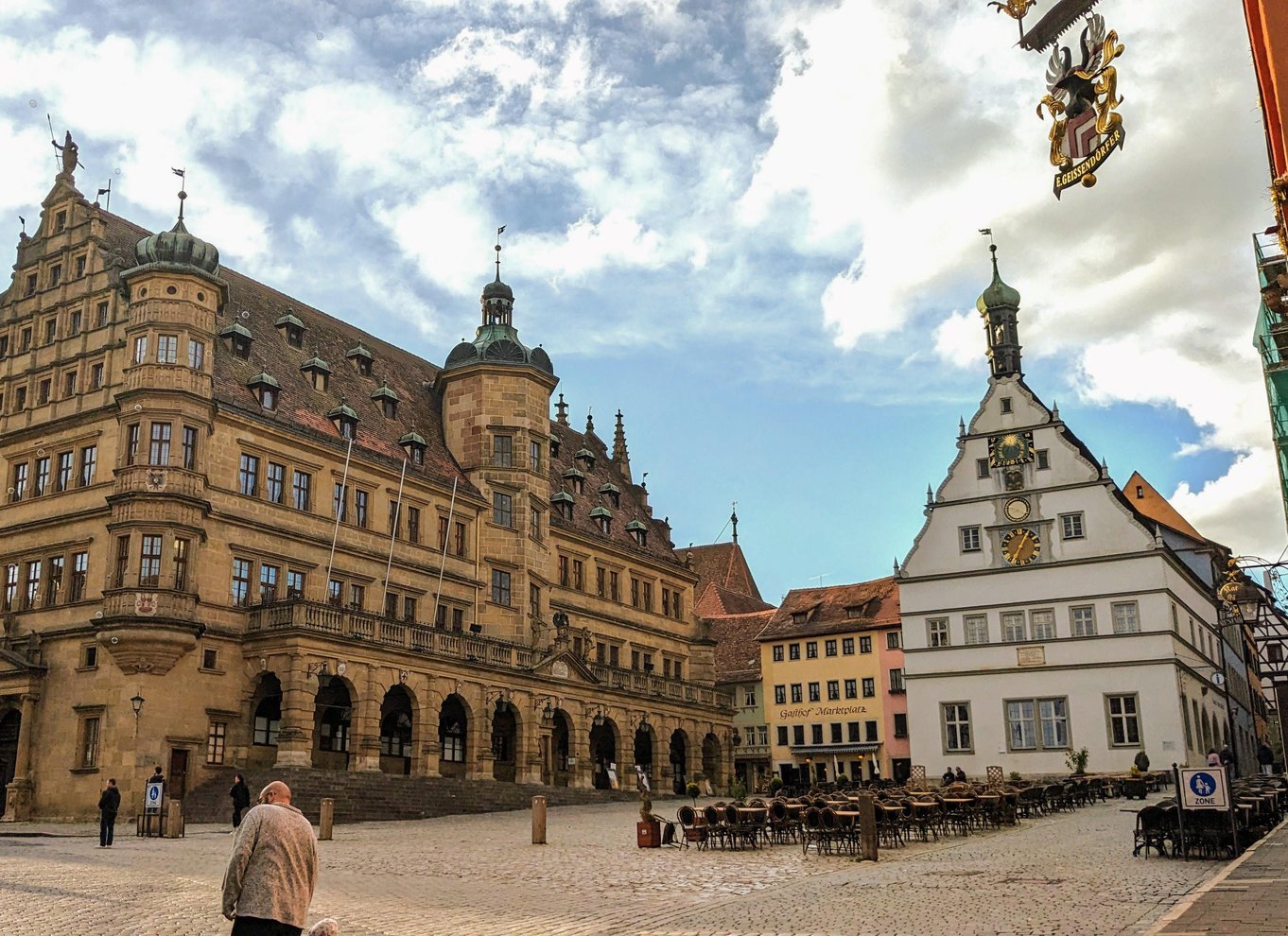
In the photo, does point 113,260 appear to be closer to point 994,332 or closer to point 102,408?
point 102,408

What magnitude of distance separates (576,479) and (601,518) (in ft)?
8.24

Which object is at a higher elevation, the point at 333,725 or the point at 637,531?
the point at 637,531

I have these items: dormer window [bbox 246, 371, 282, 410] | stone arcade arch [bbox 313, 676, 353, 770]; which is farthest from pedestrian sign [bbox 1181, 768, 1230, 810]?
dormer window [bbox 246, 371, 282, 410]

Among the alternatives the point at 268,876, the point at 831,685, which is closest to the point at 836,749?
the point at 831,685

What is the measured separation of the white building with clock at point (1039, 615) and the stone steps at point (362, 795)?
21009 millimetres

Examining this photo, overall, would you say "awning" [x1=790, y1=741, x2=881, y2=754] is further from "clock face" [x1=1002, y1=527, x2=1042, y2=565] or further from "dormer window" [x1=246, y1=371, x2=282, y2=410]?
"dormer window" [x1=246, y1=371, x2=282, y2=410]

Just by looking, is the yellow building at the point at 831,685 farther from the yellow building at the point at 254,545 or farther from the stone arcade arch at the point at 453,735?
the stone arcade arch at the point at 453,735

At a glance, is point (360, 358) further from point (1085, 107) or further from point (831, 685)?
point (1085, 107)

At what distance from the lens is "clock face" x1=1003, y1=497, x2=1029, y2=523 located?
56.0m

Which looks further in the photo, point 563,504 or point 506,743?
point 563,504

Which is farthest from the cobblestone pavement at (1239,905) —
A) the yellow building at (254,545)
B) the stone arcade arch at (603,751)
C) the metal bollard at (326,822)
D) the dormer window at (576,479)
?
the dormer window at (576,479)

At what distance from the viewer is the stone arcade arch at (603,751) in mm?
57812

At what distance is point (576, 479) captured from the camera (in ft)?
216

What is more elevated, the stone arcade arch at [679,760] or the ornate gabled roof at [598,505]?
the ornate gabled roof at [598,505]
